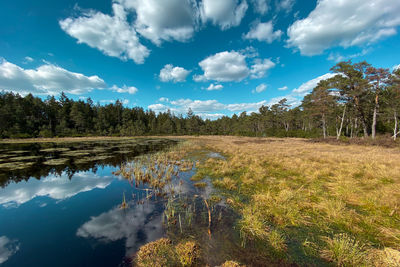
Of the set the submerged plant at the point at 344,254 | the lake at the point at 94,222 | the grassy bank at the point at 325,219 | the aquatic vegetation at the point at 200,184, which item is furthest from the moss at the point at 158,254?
the aquatic vegetation at the point at 200,184

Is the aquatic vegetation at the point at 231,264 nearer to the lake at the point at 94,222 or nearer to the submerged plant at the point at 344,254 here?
the lake at the point at 94,222

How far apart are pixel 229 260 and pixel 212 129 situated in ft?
258

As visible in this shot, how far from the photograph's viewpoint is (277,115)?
195ft

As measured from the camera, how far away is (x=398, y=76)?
2000 cm

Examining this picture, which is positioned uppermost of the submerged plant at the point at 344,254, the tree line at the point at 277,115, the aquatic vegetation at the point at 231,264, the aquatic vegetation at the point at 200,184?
the tree line at the point at 277,115

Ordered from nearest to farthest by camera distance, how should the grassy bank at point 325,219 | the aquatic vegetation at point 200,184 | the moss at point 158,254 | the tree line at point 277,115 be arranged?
the moss at point 158,254, the grassy bank at point 325,219, the aquatic vegetation at point 200,184, the tree line at point 277,115

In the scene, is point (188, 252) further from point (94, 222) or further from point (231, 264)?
point (94, 222)

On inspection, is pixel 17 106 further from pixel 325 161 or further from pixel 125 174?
pixel 325 161

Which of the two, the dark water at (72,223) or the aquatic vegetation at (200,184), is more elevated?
the aquatic vegetation at (200,184)

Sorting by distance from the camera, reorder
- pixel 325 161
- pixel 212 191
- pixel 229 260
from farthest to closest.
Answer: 1. pixel 325 161
2. pixel 212 191
3. pixel 229 260

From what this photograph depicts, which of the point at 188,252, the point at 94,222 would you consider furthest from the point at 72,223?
the point at 188,252

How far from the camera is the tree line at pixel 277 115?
23922 millimetres

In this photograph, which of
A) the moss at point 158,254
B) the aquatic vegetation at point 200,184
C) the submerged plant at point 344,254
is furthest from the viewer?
the aquatic vegetation at point 200,184

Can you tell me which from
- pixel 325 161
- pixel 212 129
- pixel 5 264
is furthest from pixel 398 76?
pixel 212 129
